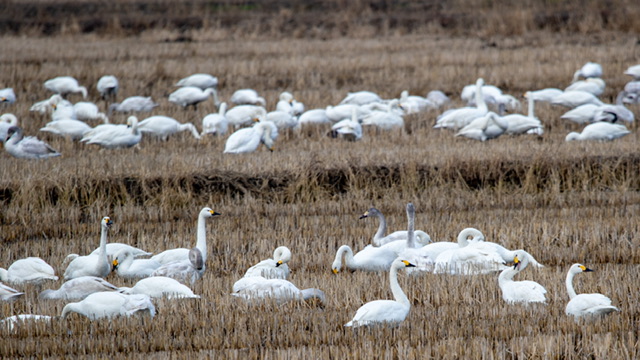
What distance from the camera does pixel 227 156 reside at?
490 inches

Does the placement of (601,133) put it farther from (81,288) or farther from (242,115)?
(81,288)

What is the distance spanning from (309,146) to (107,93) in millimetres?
6864

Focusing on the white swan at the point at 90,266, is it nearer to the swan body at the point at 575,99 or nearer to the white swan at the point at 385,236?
the white swan at the point at 385,236

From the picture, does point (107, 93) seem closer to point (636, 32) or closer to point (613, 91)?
point (613, 91)

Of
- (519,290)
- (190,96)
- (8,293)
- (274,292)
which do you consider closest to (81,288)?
(8,293)

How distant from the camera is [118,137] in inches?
528

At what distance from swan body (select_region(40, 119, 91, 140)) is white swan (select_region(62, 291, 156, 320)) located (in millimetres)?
8475

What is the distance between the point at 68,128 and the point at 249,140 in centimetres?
347

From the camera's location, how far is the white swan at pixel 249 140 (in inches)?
512

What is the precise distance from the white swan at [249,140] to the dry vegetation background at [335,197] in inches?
8.7

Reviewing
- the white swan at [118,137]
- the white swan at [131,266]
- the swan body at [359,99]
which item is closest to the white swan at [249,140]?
the white swan at [118,137]

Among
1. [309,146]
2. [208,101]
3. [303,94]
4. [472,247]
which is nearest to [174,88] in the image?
[208,101]

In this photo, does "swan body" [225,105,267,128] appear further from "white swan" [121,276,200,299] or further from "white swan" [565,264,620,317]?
"white swan" [565,264,620,317]

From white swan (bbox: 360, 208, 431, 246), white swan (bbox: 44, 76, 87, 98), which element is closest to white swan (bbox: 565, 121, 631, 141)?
white swan (bbox: 360, 208, 431, 246)
